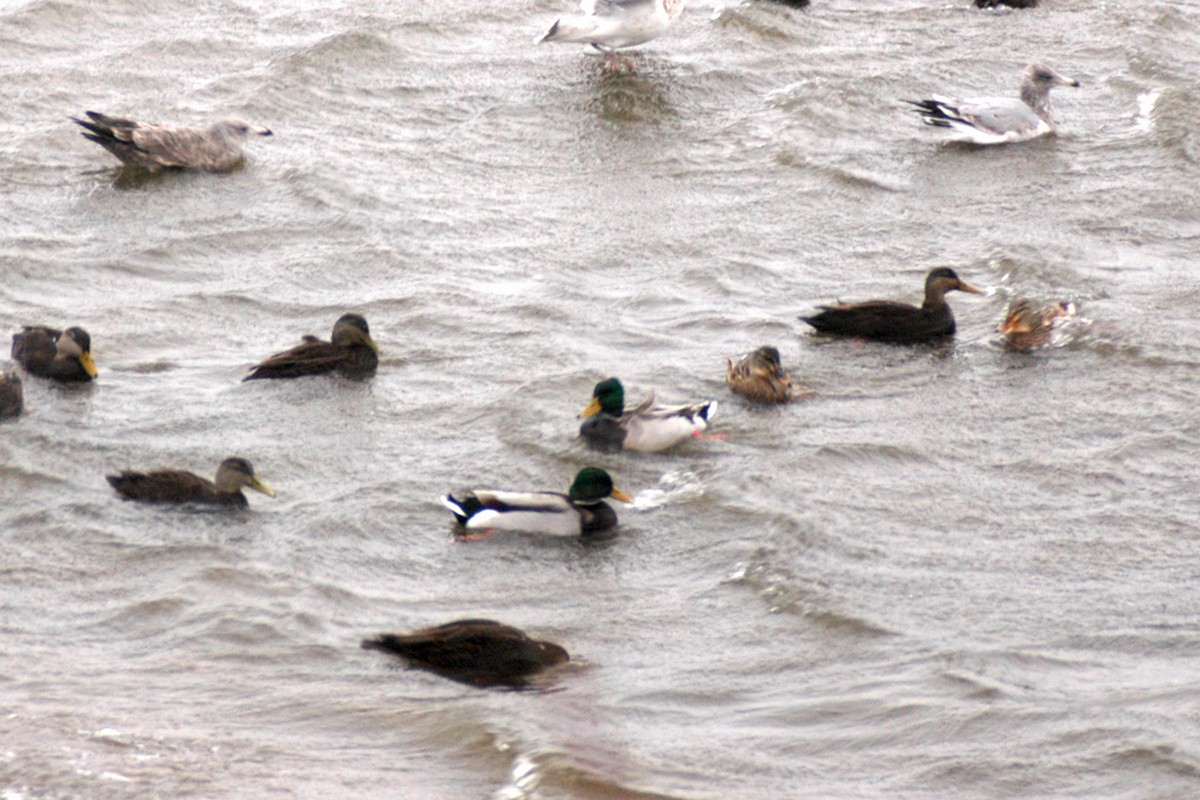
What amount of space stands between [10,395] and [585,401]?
10.9 ft

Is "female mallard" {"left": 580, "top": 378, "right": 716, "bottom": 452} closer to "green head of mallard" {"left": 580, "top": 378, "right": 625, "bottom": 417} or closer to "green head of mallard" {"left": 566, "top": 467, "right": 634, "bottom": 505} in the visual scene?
"green head of mallard" {"left": 580, "top": 378, "right": 625, "bottom": 417}

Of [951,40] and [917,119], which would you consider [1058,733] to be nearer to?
Answer: [917,119]

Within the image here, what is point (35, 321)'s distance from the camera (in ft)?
41.6

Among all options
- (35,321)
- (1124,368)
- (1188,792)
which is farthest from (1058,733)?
(35,321)

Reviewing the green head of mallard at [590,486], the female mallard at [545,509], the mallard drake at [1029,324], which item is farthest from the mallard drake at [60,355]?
the mallard drake at [1029,324]

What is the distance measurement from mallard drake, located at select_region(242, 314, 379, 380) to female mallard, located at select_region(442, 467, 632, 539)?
7.50ft

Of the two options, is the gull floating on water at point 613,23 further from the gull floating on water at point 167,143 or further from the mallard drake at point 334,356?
the mallard drake at point 334,356

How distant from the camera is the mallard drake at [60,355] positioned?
1145 centimetres

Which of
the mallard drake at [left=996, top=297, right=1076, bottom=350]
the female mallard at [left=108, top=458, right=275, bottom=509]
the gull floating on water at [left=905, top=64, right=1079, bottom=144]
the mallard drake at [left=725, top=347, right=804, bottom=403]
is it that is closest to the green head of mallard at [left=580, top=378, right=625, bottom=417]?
the mallard drake at [left=725, top=347, right=804, bottom=403]

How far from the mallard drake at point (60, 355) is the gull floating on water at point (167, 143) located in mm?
3995

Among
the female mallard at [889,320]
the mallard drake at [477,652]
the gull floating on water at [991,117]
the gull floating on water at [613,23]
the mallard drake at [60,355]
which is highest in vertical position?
the gull floating on water at [613,23]

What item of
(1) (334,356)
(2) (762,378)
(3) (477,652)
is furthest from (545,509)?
(1) (334,356)

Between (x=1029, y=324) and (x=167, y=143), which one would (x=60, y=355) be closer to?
(x=167, y=143)

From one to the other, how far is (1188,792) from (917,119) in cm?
1106
